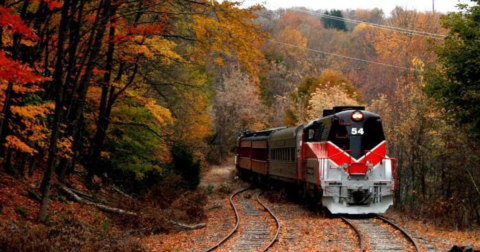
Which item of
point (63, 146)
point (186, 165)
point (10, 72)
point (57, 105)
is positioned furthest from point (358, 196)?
point (186, 165)

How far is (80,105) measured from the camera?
55.6ft

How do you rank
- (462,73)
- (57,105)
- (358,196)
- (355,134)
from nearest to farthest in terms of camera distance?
(57,105) → (358,196) → (355,134) → (462,73)

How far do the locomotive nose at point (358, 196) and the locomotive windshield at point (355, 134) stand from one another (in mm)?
1199

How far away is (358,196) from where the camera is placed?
17.7m

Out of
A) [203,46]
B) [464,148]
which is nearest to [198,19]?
[203,46]

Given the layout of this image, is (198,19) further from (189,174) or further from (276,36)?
(276,36)

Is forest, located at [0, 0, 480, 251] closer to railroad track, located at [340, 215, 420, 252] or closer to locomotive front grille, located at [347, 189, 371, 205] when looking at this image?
locomotive front grille, located at [347, 189, 371, 205]

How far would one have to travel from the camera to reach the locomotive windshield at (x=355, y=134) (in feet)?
59.4

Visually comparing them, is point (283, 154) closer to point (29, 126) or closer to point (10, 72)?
point (29, 126)

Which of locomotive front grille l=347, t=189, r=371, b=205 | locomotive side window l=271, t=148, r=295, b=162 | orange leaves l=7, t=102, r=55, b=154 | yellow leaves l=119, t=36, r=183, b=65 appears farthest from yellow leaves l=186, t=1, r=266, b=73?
locomotive side window l=271, t=148, r=295, b=162

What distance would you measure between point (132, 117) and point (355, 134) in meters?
9.47

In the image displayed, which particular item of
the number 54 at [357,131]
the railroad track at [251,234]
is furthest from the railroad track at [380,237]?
the number 54 at [357,131]

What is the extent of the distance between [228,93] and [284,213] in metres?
41.8

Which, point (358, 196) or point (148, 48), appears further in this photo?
point (148, 48)
